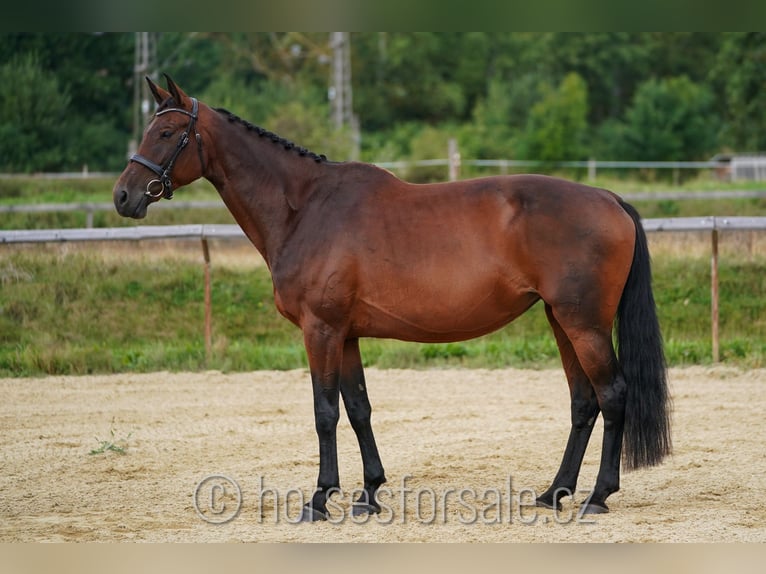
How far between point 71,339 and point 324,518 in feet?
22.3

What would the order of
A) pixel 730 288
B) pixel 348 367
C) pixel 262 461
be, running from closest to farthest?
1. pixel 348 367
2. pixel 262 461
3. pixel 730 288

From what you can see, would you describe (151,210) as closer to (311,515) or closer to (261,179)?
(261,179)

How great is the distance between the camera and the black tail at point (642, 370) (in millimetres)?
5617

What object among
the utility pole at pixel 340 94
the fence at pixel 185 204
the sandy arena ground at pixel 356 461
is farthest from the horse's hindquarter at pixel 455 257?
the utility pole at pixel 340 94

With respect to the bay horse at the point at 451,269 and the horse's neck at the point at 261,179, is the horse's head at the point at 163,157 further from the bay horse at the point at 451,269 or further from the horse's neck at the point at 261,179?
the horse's neck at the point at 261,179

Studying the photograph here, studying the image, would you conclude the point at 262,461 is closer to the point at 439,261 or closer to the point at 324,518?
the point at 324,518

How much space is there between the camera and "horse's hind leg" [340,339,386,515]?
19.2 feet

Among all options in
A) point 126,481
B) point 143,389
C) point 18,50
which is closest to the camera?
point 126,481

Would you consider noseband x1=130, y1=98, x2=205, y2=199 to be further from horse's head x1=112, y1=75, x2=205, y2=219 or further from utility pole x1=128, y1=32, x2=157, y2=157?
utility pole x1=128, y1=32, x2=157, y2=157

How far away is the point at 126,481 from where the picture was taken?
6.40 metres

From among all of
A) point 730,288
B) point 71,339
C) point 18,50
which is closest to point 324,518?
point 71,339

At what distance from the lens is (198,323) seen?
475 inches

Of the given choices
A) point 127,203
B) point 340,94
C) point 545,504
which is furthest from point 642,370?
point 340,94

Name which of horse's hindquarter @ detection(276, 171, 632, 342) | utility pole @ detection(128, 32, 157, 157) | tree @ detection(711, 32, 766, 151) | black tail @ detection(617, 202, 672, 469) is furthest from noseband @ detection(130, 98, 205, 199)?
tree @ detection(711, 32, 766, 151)
